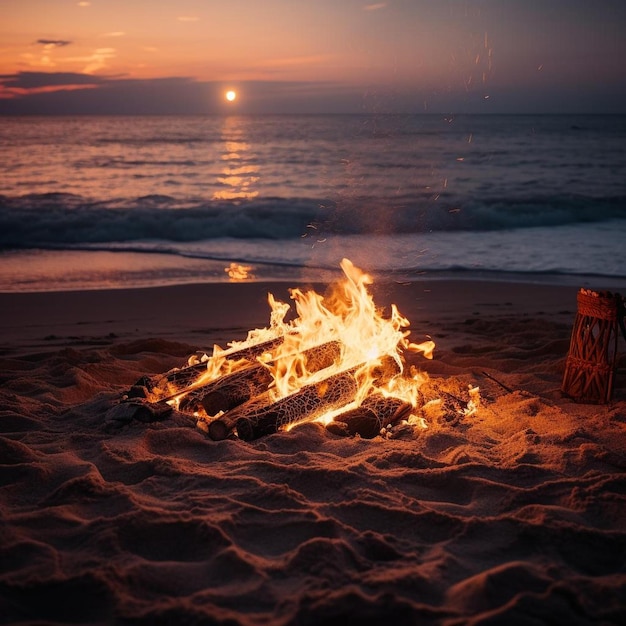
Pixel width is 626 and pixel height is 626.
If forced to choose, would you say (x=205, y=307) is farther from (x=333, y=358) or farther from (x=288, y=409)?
(x=288, y=409)

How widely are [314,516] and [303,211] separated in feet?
55.3

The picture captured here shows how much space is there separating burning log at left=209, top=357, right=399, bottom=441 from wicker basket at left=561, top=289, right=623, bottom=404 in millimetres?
1552

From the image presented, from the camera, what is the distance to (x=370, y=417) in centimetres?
422

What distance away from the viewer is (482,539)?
9.61ft

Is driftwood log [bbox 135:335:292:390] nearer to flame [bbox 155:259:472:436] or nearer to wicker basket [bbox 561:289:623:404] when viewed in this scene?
flame [bbox 155:259:472:436]

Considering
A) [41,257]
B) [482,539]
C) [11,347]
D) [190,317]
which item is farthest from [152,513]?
[41,257]

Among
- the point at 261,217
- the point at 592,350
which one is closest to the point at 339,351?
the point at 592,350

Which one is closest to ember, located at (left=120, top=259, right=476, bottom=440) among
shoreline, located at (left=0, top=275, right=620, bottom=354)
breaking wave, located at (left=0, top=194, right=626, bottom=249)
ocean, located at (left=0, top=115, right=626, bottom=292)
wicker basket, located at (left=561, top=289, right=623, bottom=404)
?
wicker basket, located at (left=561, top=289, right=623, bottom=404)

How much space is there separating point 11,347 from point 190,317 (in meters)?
2.19

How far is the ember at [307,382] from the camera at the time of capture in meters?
4.21

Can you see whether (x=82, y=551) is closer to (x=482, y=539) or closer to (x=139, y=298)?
(x=482, y=539)

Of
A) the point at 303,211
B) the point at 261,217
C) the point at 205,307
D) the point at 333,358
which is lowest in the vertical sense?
the point at 205,307

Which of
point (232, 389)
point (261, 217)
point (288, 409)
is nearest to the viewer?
point (288, 409)

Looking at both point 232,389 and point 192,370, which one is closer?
point 232,389
